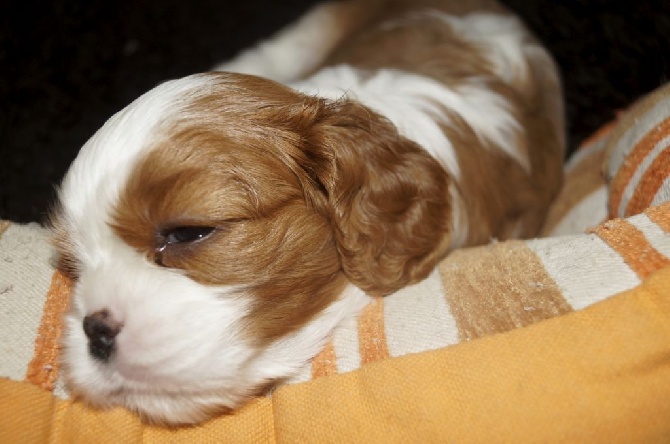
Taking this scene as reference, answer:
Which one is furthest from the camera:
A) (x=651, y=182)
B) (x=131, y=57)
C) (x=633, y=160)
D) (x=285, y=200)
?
(x=131, y=57)

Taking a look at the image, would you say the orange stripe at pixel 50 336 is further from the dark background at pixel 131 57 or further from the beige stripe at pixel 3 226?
the dark background at pixel 131 57

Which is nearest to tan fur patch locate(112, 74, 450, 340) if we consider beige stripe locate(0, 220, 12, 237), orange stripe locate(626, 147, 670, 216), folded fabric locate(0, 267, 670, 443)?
folded fabric locate(0, 267, 670, 443)

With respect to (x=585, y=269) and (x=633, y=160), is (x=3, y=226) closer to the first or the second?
(x=585, y=269)

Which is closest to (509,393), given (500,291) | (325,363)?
(500,291)

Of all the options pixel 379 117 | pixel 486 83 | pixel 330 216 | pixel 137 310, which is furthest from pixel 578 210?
pixel 137 310

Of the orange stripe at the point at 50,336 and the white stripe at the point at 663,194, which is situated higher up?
the white stripe at the point at 663,194

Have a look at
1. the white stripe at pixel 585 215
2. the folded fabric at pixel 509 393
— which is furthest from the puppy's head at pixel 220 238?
the white stripe at pixel 585 215

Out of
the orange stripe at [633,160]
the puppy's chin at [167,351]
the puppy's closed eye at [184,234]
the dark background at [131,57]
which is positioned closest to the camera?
the puppy's chin at [167,351]
